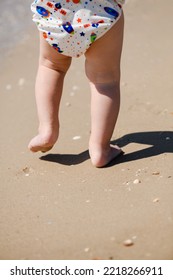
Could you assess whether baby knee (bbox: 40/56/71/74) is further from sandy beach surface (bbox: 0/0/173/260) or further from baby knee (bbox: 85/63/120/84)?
sandy beach surface (bbox: 0/0/173/260)

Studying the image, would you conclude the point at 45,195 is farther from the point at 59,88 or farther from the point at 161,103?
the point at 161,103

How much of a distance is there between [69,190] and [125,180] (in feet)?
0.86

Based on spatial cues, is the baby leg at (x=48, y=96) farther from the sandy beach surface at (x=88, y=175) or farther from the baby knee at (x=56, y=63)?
the sandy beach surface at (x=88, y=175)

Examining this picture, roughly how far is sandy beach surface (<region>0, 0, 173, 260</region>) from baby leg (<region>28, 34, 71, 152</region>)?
134 millimetres

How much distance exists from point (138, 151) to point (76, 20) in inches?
29.7

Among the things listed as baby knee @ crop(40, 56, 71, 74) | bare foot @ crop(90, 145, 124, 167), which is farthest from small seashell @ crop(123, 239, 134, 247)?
baby knee @ crop(40, 56, 71, 74)

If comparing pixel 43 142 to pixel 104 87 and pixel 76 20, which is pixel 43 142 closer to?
pixel 104 87

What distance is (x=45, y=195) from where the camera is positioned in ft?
8.63

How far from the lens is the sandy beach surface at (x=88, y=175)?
220 cm

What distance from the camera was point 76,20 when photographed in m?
2.62

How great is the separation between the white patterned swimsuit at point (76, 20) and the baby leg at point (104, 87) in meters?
0.07

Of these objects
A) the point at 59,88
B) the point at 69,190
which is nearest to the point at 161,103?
the point at 59,88

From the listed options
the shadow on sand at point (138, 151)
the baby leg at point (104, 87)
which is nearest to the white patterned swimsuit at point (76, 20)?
the baby leg at point (104, 87)

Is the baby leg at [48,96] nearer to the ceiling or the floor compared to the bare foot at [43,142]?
nearer to the ceiling
